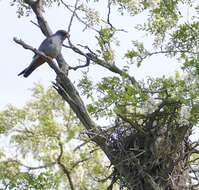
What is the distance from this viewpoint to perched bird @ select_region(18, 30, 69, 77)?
807 cm

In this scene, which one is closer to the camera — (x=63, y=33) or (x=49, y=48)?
(x=49, y=48)

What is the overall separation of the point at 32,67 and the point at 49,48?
470mm

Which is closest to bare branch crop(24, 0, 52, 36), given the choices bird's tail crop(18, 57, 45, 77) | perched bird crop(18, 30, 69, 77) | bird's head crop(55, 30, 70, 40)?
perched bird crop(18, 30, 69, 77)

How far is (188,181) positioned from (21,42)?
103 inches

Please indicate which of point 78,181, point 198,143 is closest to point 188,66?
point 198,143

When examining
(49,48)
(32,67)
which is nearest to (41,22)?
(49,48)

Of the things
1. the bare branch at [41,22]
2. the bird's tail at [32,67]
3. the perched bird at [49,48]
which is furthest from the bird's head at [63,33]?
the bird's tail at [32,67]

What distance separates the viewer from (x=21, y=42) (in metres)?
6.86

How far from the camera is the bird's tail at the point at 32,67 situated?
8.04 metres

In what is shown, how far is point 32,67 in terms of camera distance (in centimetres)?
812

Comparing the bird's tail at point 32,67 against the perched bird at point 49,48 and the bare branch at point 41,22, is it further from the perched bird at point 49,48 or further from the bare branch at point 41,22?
the bare branch at point 41,22

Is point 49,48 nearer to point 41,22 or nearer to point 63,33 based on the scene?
point 41,22

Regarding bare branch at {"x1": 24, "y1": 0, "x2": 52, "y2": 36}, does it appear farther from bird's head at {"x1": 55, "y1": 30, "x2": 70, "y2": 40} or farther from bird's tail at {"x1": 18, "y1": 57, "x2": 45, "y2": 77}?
bird's tail at {"x1": 18, "y1": 57, "x2": 45, "y2": 77}

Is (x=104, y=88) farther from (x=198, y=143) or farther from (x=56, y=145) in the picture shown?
(x=56, y=145)
